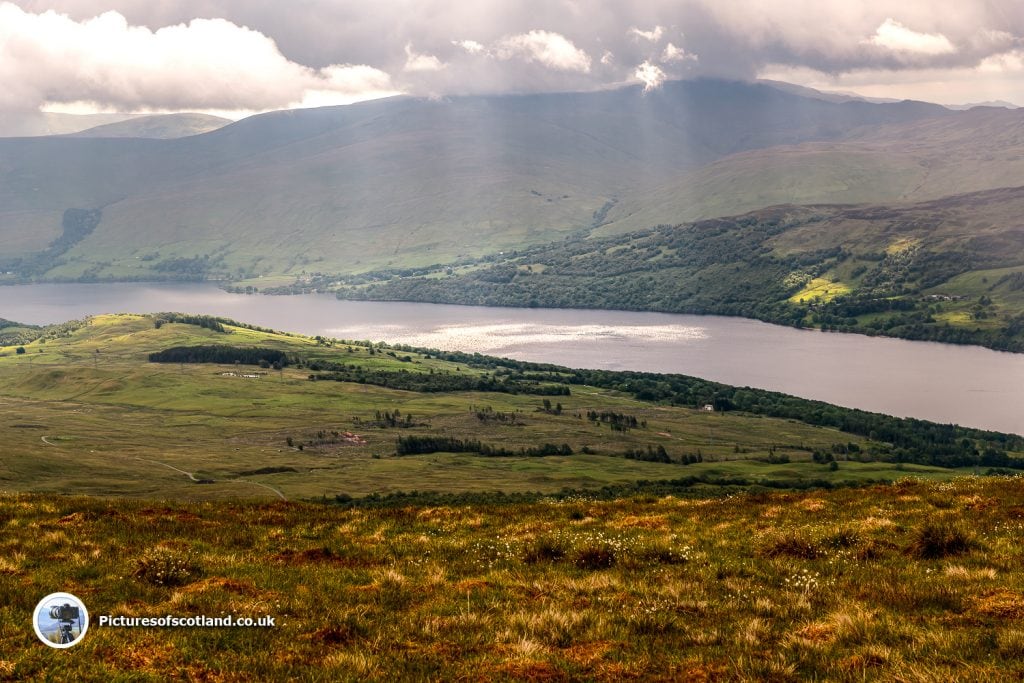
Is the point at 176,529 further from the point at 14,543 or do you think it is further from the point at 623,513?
the point at 623,513

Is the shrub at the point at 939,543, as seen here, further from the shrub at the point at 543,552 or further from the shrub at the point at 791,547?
the shrub at the point at 543,552

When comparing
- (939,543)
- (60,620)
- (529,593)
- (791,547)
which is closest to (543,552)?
(529,593)

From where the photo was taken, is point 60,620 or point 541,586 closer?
point 60,620

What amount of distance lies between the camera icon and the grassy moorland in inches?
9.5

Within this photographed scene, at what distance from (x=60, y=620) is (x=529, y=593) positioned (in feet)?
26.9

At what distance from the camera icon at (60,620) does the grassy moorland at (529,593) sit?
0.79 feet

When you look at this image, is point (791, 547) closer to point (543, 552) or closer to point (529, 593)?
point (543, 552)

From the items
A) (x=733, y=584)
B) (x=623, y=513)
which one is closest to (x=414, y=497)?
(x=623, y=513)

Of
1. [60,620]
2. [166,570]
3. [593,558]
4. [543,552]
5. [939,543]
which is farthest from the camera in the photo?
[543,552]

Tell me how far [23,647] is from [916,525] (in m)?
20.7

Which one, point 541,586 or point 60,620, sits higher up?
point 60,620

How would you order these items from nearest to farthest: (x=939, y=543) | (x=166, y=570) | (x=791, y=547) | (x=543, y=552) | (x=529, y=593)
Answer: (x=529, y=593)
(x=166, y=570)
(x=939, y=543)
(x=543, y=552)
(x=791, y=547)

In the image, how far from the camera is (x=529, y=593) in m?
16.7

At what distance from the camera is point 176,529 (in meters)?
23.0
